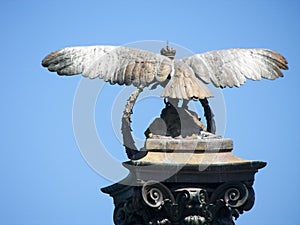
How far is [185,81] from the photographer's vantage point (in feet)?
164

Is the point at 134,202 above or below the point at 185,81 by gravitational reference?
below

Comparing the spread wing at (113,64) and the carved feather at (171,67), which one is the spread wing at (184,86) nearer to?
the carved feather at (171,67)

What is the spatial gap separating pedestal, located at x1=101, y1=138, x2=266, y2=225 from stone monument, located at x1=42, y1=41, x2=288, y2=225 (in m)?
0.03

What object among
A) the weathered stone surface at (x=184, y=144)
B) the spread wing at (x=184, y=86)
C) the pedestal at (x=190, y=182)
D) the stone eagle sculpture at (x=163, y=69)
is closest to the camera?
the pedestal at (x=190, y=182)

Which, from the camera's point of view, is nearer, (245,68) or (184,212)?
(184,212)

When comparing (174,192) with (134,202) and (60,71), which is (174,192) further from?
(60,71)

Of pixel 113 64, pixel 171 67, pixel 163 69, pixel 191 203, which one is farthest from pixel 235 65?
pixel 191 203

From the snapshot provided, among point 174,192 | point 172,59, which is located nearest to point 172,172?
point 174,192

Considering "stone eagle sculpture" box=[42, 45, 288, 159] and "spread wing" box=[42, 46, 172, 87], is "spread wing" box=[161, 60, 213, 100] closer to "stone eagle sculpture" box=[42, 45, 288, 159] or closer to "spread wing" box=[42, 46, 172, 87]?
"stone eagle sculpture" box=[42, 45, 288, 159]

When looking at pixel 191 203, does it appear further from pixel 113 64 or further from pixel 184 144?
pixel 113 64

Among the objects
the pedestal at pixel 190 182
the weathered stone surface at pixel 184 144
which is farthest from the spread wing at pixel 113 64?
the pedestal at pixel 190 182

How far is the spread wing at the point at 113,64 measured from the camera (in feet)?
164

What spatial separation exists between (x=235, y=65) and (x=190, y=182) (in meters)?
4.98

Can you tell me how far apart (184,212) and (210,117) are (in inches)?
149
